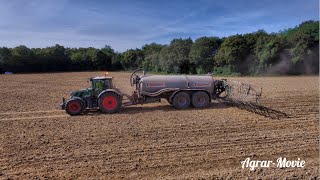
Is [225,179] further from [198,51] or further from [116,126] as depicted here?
[198,51]

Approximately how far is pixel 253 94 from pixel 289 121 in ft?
9.68

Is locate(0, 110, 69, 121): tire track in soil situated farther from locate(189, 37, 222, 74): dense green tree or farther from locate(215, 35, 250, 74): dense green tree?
locate(189, 37, 222, 74): dense green tree

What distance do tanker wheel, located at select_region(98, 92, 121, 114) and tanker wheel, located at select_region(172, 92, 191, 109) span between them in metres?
2.80

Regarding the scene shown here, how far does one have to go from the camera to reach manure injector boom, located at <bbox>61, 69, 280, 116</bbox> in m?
14.8

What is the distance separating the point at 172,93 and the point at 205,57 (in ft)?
126

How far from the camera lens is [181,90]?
15.9 m

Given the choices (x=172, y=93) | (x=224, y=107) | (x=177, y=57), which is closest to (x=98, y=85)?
(x=172, y=93)

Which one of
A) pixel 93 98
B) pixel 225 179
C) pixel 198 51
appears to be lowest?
pixel 225 179

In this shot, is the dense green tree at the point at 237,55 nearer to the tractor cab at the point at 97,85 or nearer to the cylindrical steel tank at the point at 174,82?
the cylindrical steel tank at the point at 174,82

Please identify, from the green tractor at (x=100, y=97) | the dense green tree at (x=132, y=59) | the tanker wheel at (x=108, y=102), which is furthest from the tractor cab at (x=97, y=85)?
the dense green tree at (x=132, y=59)

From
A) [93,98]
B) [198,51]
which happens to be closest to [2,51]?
[198,51]

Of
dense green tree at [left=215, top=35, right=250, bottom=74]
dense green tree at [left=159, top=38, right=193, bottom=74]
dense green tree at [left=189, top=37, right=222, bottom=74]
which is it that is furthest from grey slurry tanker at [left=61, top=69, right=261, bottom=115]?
dense green tree at [left=159, top=38, right=193, bottom=74]

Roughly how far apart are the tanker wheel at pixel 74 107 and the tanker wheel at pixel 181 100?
439 centimetres

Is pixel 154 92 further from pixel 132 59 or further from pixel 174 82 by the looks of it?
pixel 132 59
